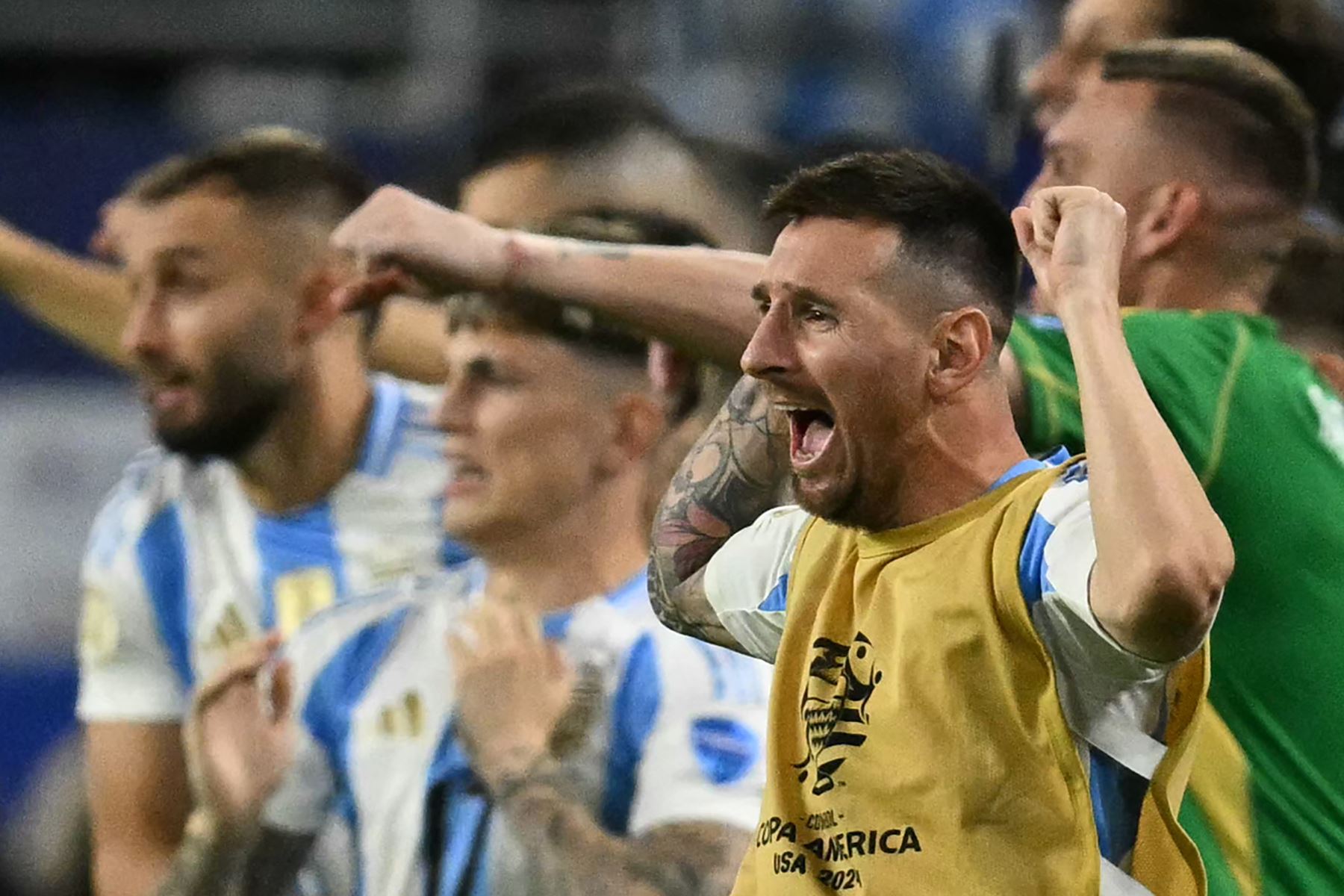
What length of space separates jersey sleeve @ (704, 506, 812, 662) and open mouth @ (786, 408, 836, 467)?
0.48 ft

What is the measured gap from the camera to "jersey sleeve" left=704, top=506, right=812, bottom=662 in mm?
2041

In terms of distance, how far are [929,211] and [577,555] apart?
2.22 m

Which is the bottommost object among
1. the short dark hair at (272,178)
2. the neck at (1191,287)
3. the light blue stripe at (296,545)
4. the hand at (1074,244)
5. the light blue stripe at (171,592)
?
the light blue stripe at (171,592)

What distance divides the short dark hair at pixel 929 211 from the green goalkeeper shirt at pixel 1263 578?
0.32m

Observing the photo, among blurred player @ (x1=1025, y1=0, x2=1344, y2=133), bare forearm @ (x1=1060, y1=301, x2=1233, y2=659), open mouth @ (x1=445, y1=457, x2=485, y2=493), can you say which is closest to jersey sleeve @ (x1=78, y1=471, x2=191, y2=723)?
open mouth @ (x1=445, y1=457, x2=485, y2=493)

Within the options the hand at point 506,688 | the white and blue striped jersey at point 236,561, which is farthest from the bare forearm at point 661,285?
the white and blue striped jersey at point 236,561

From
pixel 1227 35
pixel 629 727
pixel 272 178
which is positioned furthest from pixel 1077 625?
pixel 272 178

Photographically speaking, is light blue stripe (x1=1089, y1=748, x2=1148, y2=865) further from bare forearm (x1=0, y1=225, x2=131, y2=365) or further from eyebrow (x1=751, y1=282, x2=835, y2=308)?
bare forearm (x1=0, y1=225, x2=131, y2=365)

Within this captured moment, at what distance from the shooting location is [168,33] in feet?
23.4

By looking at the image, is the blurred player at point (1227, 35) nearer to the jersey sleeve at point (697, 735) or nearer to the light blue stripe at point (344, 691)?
the jersey sleeve at point (697, 735)

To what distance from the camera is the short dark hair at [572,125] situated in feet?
14.9

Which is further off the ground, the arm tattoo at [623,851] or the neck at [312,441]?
the neck at [312,441]

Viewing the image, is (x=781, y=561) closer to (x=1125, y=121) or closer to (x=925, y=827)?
(x=925, y=827)

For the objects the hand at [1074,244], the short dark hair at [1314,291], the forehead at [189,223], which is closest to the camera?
the hand at [1074,244]
